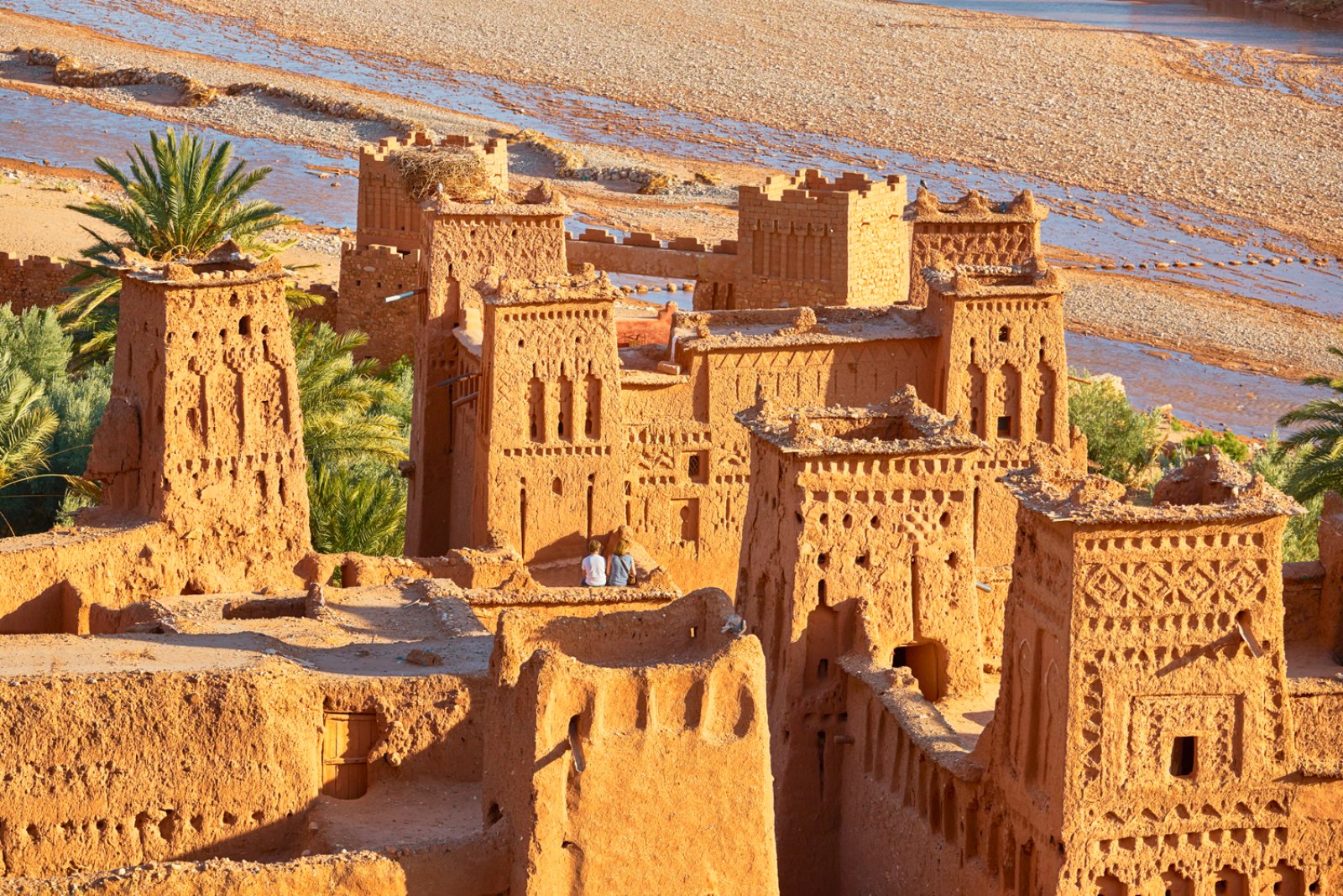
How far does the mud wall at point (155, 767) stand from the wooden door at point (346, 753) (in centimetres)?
18


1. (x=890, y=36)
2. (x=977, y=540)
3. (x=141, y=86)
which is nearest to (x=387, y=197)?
(x=977, y=540)

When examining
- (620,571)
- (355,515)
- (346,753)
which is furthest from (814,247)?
(346,753)

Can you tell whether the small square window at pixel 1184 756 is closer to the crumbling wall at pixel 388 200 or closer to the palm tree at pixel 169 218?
the palm tree at pixel 169 218

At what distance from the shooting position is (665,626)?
21.7m

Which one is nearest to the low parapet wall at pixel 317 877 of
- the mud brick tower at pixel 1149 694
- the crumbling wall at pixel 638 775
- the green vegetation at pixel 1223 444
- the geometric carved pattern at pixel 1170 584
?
the crumbling wall at pixel 638 775

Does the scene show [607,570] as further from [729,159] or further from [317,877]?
[729,159]

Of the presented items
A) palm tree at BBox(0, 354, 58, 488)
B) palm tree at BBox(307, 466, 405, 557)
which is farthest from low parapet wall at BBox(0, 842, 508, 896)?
palm tree at BBox(0, 354, 58, 488)

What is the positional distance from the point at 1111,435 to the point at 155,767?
25429mm

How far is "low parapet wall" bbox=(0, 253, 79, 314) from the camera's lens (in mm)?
46188

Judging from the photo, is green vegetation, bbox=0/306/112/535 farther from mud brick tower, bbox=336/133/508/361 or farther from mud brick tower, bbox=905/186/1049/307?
mud brick tower, bbox=905/186/1049/307

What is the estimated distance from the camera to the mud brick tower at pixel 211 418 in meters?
26.6

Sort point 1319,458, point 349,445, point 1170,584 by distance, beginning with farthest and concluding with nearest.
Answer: point 349,445 → point 1319,458 → point 1170,584

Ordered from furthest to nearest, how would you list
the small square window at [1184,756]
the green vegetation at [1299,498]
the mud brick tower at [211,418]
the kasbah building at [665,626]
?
1. the green vegetation at [1299,498]
2. the mud brick tower at [211,418]
3. the small square window at [1184,756]
4. the kasbah building at [665,626]

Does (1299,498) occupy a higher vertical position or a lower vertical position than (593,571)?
higher
